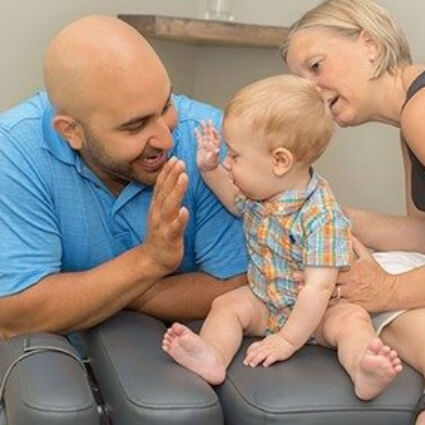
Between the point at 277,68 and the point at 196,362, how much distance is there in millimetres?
1567

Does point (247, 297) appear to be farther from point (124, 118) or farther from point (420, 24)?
point (420, 24)

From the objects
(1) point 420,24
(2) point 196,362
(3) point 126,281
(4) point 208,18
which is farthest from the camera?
(4) point 208,18

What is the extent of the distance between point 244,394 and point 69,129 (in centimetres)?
69

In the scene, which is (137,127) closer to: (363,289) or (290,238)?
(290,238)

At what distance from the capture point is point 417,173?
1.79m

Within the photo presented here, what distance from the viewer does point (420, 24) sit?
2.46m

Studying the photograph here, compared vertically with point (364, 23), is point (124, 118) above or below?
below

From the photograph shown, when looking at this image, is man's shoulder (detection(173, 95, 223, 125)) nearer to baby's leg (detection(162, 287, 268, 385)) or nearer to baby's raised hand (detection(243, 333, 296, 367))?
baby's leg (detection(162, 287, 268, 385))

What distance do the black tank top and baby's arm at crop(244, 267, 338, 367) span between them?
12.4 inches

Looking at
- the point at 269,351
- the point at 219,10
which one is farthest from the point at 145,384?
the point at 219,10

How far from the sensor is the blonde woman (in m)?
1.68

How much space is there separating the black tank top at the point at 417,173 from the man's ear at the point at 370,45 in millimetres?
117

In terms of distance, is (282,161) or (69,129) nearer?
(282,161)

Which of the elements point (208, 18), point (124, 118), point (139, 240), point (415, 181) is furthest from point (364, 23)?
point (208, 18)
